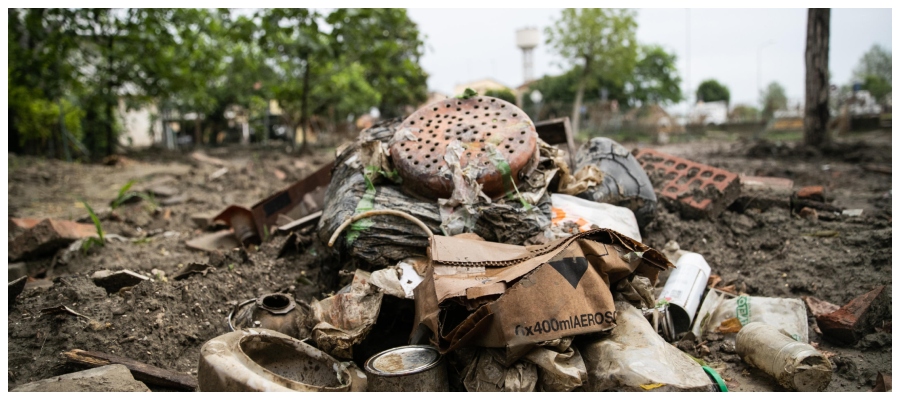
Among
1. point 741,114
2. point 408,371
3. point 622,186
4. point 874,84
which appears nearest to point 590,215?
point 622,186

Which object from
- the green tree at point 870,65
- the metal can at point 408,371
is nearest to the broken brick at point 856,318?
the metal can at point 408,371

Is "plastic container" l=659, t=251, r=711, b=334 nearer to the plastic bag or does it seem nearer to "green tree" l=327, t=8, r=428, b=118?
the plastic bag

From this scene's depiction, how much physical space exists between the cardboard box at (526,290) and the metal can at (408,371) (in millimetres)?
73

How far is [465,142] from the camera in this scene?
3441mm

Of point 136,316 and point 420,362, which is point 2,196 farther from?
point 420,362

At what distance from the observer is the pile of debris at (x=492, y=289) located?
2189 mm

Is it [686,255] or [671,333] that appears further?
[686,255]

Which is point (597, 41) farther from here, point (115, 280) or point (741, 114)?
point (115, 280)

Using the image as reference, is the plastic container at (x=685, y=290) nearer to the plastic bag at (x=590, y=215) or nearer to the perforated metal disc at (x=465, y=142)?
the plastic bag at (x=590, y=215)

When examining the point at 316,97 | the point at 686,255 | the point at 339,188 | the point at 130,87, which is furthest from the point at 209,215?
the point at 316,97

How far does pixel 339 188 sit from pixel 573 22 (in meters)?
29.7

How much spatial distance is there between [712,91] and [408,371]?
62477 mm

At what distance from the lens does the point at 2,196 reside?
2.70 meters

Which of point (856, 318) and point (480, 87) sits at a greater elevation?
point (480, 87)
